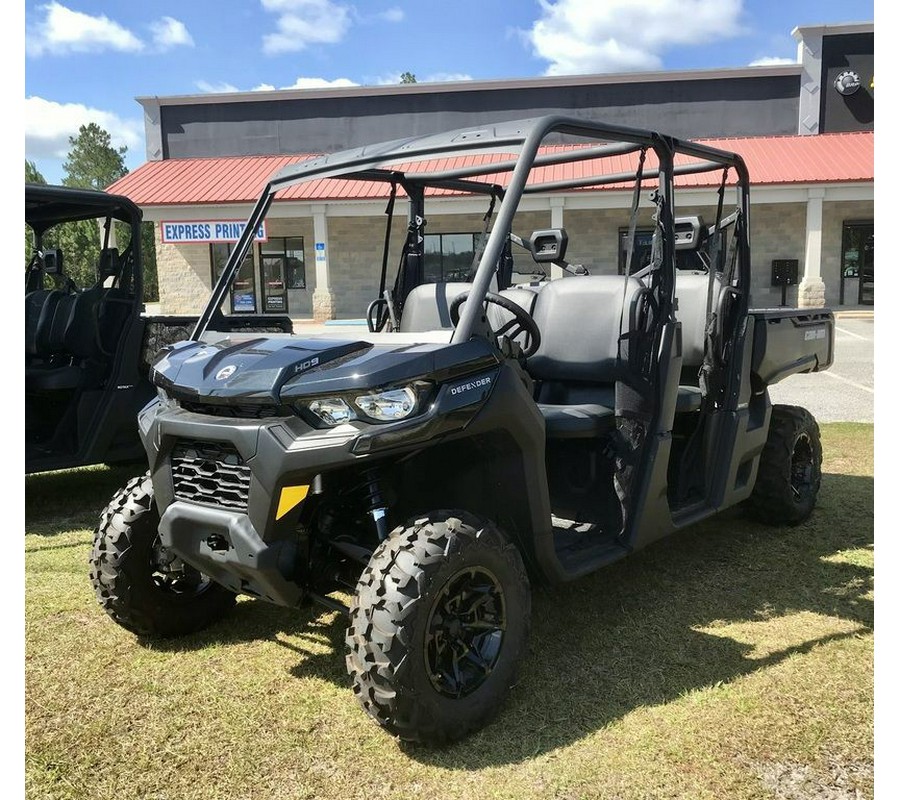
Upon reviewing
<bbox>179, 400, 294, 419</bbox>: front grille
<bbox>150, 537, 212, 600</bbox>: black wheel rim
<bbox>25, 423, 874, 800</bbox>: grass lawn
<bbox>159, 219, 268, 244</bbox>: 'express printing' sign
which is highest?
<bbox>159, 219, 268, 244</bbox>: 'express printing' sign

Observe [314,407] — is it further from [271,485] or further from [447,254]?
[447,254]

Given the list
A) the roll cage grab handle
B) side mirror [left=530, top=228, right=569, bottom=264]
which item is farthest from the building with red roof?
side mirror [left=530, top=228, right=569, bottom=264]

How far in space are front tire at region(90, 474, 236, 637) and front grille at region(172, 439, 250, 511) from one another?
522mm

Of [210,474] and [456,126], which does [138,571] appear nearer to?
[210,474]

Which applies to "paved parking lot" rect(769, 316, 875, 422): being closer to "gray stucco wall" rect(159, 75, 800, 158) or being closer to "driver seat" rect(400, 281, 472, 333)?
"driver seat" rect(400, 281, 472, 333)

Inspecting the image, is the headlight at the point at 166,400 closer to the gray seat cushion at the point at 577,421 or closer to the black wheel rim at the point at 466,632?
the black wheel rim at the point at 466,632

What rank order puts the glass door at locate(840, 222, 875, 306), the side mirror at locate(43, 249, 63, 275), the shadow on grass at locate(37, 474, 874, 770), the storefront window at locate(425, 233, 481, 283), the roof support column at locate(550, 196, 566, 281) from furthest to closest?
the glass door at locate(840, 222, 875, 306) → the roof support column at locate(550, 196, 566, 281) → the side mirror at locate(43, 249, 63, 275) → the storefront window at locate(425, 233, 481, 283) → the shadow on grass at locate(37, 474, 874, 770)

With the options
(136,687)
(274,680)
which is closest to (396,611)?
Answer: (274,680)

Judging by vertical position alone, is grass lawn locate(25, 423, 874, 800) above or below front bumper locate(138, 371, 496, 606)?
below

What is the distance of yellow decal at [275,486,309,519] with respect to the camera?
2658 millimetres

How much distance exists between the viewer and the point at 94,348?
5820 millimetres

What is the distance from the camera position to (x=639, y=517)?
3.57m

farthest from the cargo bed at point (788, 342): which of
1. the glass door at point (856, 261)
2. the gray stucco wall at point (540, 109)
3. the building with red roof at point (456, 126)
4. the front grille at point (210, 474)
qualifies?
the glass door at point (856, 261)
